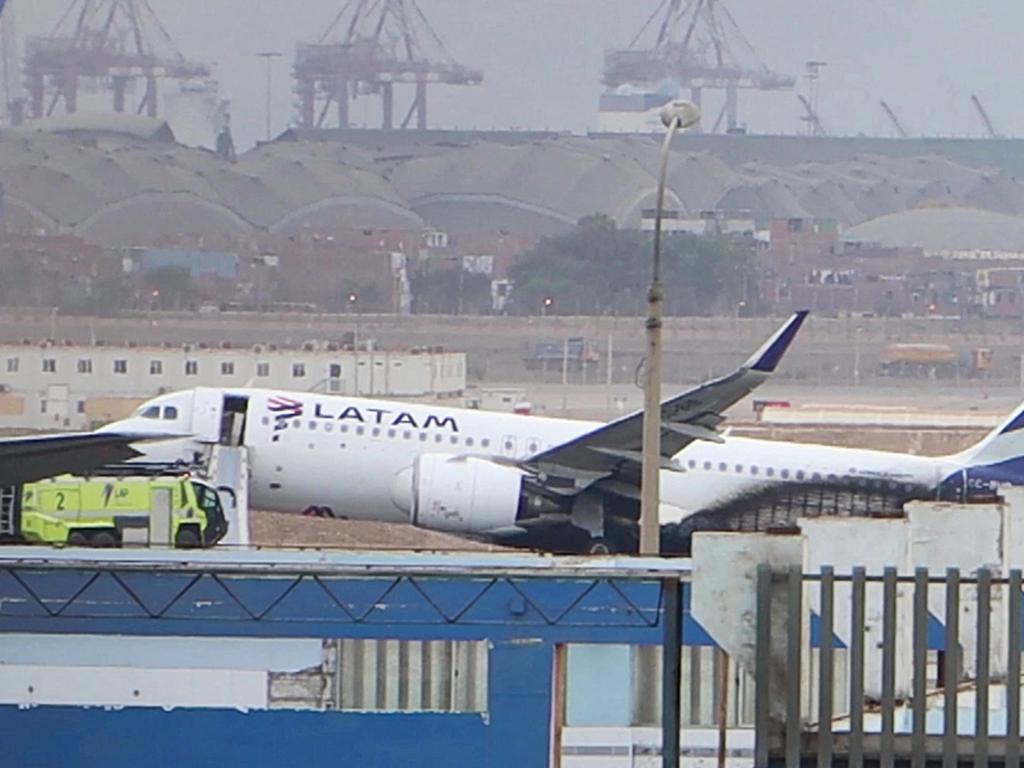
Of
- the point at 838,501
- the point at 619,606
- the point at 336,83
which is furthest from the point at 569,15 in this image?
the point at 619,606

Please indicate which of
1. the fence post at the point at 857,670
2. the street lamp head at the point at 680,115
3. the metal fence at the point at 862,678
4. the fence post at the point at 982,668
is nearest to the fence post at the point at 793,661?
the metal fence at the point at 862,678

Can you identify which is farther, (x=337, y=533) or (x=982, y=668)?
(x=337, y=533)

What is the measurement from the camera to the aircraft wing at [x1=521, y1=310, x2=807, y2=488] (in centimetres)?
2034

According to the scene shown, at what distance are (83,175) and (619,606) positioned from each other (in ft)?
104

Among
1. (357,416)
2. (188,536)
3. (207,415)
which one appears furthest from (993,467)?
(188,536)

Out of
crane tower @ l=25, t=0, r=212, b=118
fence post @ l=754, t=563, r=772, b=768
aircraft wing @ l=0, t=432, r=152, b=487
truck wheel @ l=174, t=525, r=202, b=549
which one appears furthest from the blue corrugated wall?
crane tower @ l=25, t=0, r=212, b=118

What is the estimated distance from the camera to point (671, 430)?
20.9 m

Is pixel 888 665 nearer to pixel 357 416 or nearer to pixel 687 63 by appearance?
pixel 357 416

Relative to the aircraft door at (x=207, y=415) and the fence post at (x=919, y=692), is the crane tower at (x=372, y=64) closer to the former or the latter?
the aircraft door at (x=207, y=415)

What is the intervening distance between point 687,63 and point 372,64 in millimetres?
9470

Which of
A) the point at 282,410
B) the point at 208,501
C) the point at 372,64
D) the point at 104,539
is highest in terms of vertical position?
the point at 372,64

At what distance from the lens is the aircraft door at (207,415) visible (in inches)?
820

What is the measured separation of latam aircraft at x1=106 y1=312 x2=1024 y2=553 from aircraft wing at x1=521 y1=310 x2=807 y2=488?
A: 0.06 feet

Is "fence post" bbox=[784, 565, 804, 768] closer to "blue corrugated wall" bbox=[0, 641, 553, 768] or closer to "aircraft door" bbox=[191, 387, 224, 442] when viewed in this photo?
"blue corrugated wall" bbox=[0, 641, 553, 768]
